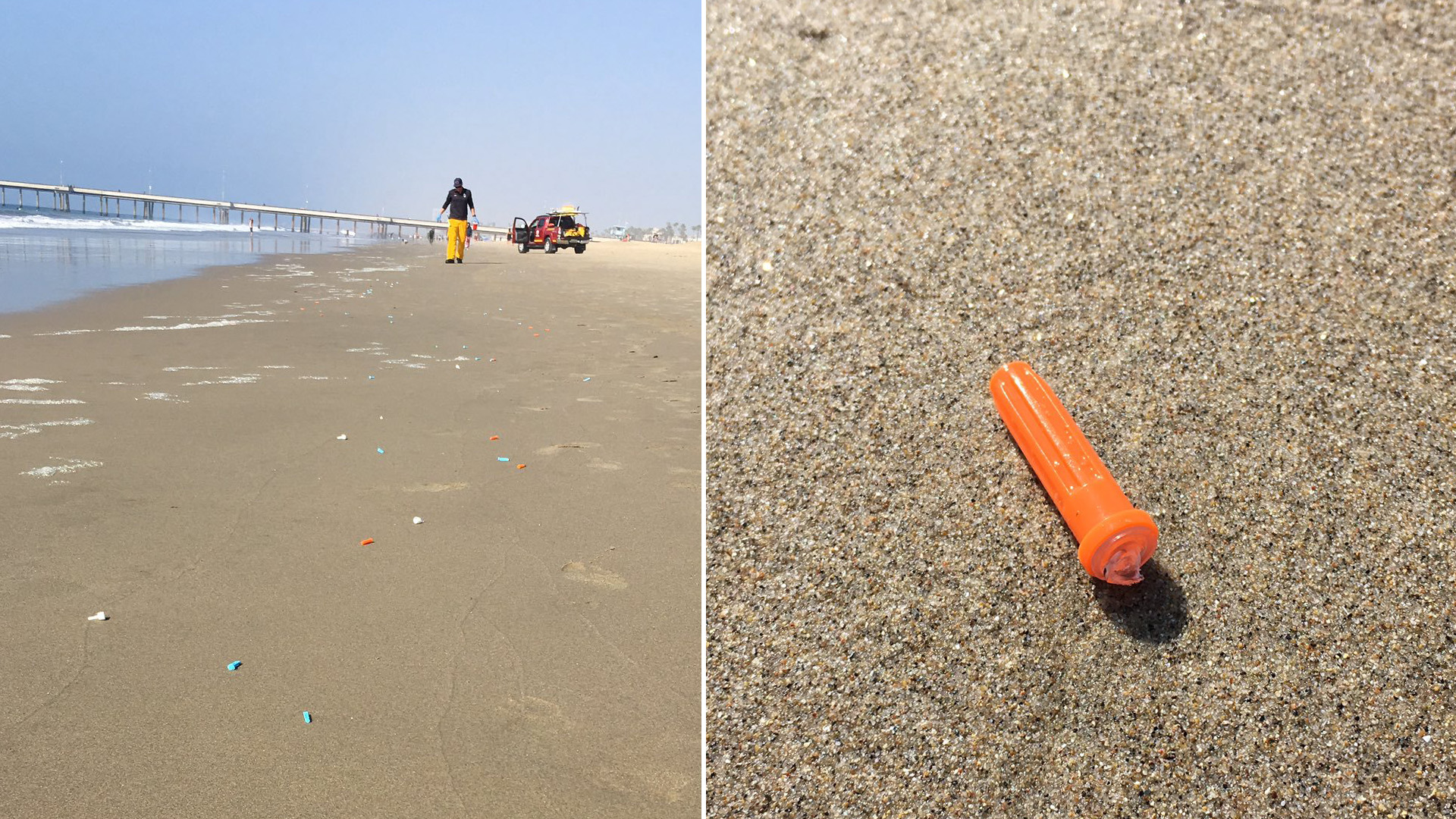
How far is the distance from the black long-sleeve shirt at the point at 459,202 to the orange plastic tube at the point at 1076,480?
542 inches

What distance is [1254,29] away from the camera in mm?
1092

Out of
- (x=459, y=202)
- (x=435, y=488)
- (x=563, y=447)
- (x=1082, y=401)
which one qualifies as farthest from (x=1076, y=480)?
(x=459, y=202)

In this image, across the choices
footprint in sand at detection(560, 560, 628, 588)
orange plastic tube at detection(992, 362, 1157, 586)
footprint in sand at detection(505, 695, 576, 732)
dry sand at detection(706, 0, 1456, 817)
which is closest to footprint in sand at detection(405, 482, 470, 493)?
footprint in sand at detection(560, 560, 628, 588)

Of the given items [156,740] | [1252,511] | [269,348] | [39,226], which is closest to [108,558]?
[156,740]

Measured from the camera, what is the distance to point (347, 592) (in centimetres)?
226

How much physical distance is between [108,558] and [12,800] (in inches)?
39.8

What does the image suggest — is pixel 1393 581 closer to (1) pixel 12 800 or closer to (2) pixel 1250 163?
(2) pixel 1250 163

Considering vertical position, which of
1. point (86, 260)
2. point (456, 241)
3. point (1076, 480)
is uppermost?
point (456, 241)

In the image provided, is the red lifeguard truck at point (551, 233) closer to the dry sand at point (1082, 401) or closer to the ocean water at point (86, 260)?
the ocean water at point (86, 260)

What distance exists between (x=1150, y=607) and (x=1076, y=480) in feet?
0.62

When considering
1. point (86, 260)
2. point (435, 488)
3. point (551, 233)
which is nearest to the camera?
point (435, 488)

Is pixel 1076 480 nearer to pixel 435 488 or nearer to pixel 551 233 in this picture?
pixel 435 488

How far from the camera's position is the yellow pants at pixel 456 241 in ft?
51.5

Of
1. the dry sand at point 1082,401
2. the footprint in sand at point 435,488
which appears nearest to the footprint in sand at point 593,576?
the footprint in sand at point 435,488
